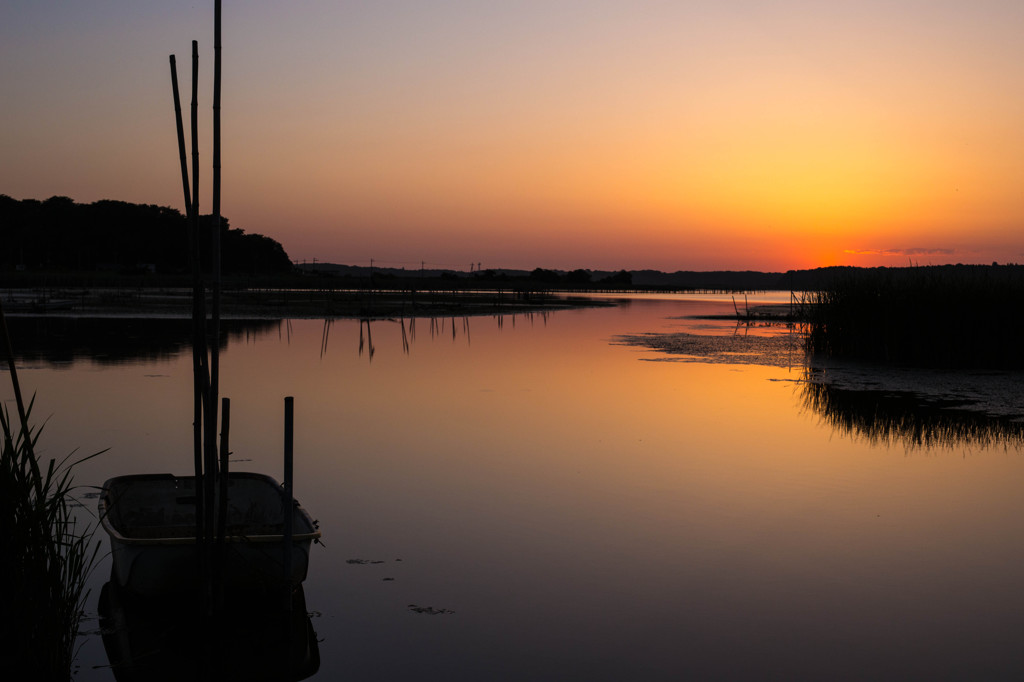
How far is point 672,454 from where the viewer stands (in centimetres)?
1177

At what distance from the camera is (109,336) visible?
2927 centimetres

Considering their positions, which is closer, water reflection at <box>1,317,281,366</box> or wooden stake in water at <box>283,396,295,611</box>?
wooden stake in water at <box>283,396,295,611</box>

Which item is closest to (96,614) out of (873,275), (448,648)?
(448,648)

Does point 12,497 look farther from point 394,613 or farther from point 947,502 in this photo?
point 947,502

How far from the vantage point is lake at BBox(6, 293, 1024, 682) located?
225 inches

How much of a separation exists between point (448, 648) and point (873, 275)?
2091cm

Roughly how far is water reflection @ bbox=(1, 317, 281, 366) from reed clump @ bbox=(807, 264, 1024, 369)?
1753 cm

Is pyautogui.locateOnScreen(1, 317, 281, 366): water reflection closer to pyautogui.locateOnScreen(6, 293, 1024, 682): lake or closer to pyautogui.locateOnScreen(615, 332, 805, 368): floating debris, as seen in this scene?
pyautogui.locateOnScreen(6, 293, 1024, 682): lake

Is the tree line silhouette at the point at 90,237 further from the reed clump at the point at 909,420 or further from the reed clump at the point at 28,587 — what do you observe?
the reed clump at the point at 28,587

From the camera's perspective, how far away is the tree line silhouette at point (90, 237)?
107 metres

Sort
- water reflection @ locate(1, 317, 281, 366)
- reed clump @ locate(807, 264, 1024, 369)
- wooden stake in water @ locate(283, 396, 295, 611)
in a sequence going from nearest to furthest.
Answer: wooden stake in water @ locate(283, 396, 295, 611) → reed clump @ locate(807, 264, 1024, 369) → water reflection @ locate(1, 317, 281, 366)

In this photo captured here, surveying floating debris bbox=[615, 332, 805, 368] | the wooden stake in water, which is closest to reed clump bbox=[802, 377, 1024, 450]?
floating debris bbox=[615, 332, 805, 368]

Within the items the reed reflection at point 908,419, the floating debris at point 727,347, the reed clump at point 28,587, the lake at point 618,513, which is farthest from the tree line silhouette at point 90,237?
the reed clump at point 28,587

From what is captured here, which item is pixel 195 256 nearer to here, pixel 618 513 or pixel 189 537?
pixel 189 537
